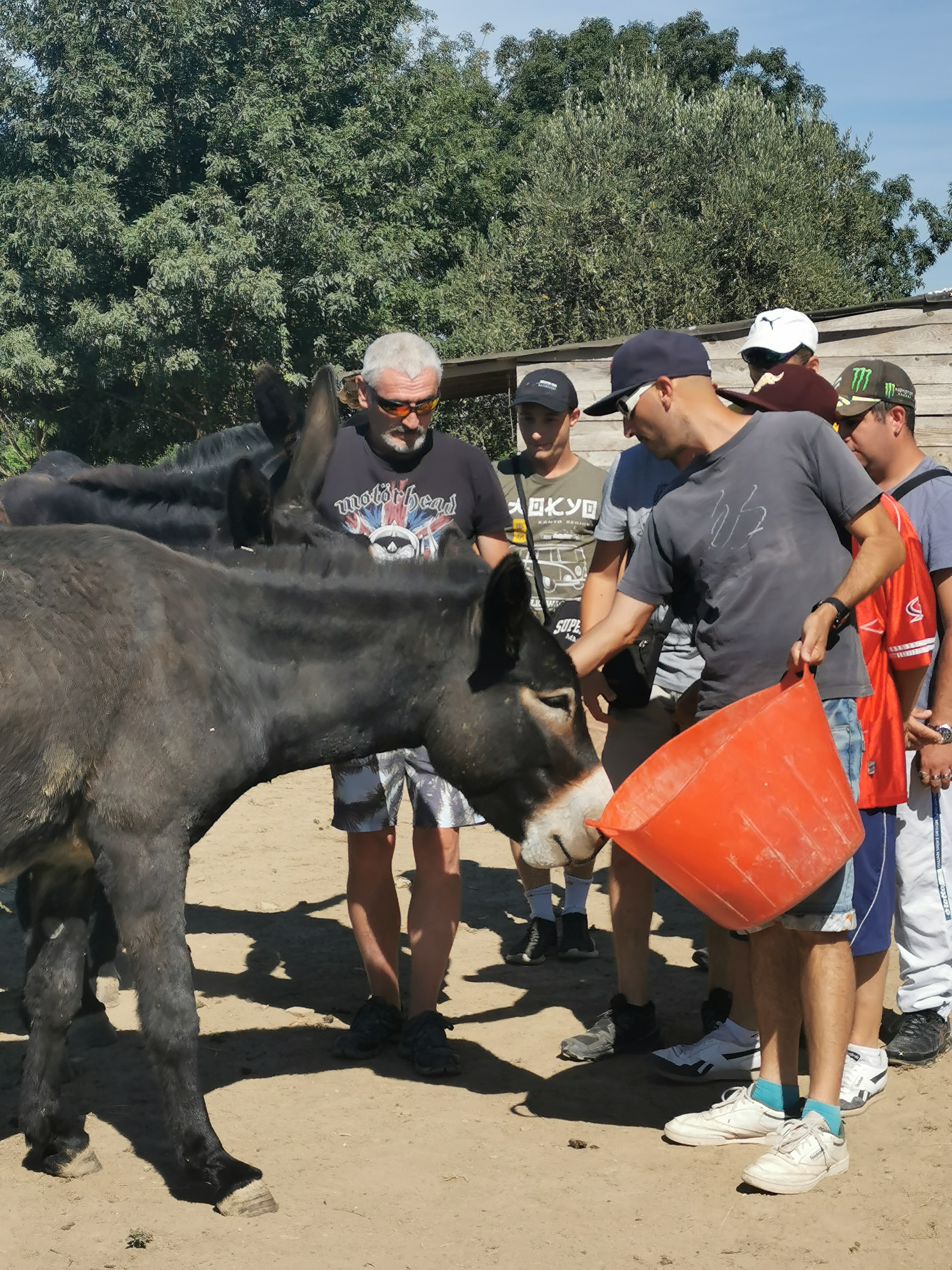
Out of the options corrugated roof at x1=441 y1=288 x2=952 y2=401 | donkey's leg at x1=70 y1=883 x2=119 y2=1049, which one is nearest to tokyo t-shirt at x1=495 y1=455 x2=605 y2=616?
donkey's leg at x1=70 y1=883 x2=119 y2=1049

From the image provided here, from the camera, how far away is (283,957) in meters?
5.81

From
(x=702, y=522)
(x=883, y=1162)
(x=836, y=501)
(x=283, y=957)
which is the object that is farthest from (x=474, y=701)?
(x=283, y=957)

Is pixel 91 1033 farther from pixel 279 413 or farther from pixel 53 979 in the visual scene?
pixel 279 413

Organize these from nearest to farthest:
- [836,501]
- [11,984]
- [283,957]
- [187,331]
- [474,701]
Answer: [836,501] → [474,701] → [11,984] → [283,957] → [187,331]

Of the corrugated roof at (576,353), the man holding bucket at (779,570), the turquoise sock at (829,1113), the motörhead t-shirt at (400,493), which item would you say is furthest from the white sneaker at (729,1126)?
the corrugated roof at (576,353)

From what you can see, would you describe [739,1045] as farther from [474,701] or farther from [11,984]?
[11,984]

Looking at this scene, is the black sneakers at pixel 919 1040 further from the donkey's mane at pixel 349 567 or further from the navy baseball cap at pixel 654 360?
the navy baseball cap at pixel 654 360

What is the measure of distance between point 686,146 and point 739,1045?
27372 mm

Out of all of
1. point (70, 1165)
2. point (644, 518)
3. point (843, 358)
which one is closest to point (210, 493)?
point (644, 518)

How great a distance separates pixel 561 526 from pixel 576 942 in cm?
192

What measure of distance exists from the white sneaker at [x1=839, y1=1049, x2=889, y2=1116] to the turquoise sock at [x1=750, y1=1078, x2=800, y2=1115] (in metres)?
0.22

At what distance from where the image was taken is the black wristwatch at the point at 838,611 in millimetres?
3320

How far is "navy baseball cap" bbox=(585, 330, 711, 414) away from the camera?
360 centimetres

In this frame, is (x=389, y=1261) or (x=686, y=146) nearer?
(x=389, y=1261)
